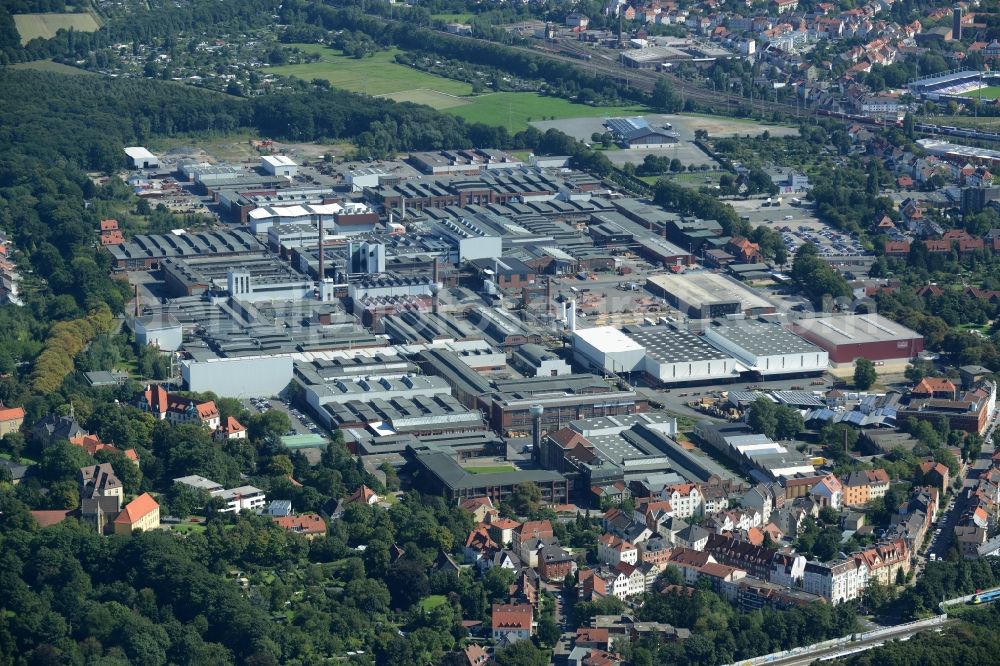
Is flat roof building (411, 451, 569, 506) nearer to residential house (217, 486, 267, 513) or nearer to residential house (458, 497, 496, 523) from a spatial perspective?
residential house (458, 497, 496, 523)

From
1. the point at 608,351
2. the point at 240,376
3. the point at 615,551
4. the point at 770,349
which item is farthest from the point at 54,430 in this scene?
the point at 770,349

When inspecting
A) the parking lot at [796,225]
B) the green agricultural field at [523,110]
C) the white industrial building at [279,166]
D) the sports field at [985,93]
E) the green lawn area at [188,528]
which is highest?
the green lawn area at [188,528]

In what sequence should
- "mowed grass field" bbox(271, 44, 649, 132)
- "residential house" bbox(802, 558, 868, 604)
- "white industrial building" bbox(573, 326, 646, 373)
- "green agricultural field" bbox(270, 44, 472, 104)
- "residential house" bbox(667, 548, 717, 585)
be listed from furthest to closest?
"green agricultural field" bbox(270, 44, 472, 104)
"mowed grass field" bbox(271, 44, 649, 132)
"white industrial building" bbox(573, 326, 646, 373)
"residential house" bbox(667, 548, 717, 585)
"residential house" bbox(802, 558, 868, 604)

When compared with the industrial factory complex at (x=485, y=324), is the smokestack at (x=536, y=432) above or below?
above

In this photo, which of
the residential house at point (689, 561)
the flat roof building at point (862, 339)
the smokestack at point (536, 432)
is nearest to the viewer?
the residential house at point (689, 561)

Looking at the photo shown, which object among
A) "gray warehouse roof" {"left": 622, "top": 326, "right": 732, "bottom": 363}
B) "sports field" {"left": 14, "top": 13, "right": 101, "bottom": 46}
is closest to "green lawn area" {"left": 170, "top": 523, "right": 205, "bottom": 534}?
"gray warehouse roof" {"left": 622, "top": 326, "right": 732, "bottom": 363}

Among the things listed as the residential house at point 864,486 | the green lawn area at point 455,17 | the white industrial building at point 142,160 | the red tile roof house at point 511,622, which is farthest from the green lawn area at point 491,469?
the green lawn area at point 455,17

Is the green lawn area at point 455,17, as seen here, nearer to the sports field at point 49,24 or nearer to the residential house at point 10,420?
the sports field at point 49,24
